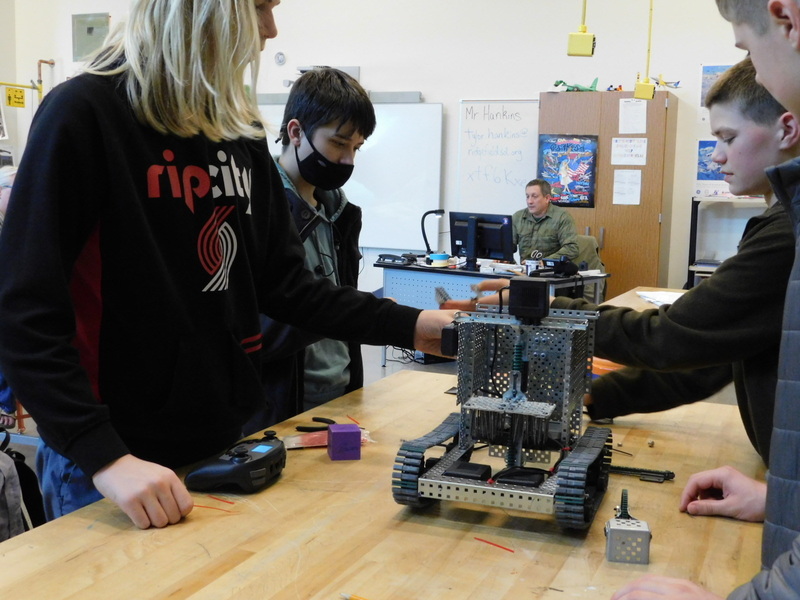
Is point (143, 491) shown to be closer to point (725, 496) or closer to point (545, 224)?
point (725, 496)

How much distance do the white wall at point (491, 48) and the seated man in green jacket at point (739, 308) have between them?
5.94 m

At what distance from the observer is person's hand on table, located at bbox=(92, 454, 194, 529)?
108 centimetres

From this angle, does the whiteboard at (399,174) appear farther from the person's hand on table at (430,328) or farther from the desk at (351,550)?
the desk at (351,550)

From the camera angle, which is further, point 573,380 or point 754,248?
point 754,248

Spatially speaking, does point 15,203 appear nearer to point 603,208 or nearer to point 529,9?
point 603,208

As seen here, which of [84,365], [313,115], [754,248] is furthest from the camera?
[313,115]

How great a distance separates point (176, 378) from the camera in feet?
4.05

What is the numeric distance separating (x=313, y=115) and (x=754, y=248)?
108 centimetres

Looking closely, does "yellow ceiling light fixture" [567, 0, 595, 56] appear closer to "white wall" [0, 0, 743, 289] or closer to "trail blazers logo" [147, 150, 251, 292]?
"trail blazers logo" [147, 150, 251, 292]

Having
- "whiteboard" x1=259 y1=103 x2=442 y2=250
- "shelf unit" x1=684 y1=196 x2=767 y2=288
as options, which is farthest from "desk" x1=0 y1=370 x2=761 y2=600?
"whiteboard" x1=259 y1=103 x2=442 y2=250

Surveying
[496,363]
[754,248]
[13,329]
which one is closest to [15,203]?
[13,329]

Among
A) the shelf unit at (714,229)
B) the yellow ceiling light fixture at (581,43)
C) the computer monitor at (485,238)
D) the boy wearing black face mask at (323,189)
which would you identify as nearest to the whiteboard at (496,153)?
the shelf unit at (714,229)

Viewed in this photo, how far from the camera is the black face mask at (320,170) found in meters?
2.01

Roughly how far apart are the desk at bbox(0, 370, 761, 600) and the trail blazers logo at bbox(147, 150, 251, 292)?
36cm
